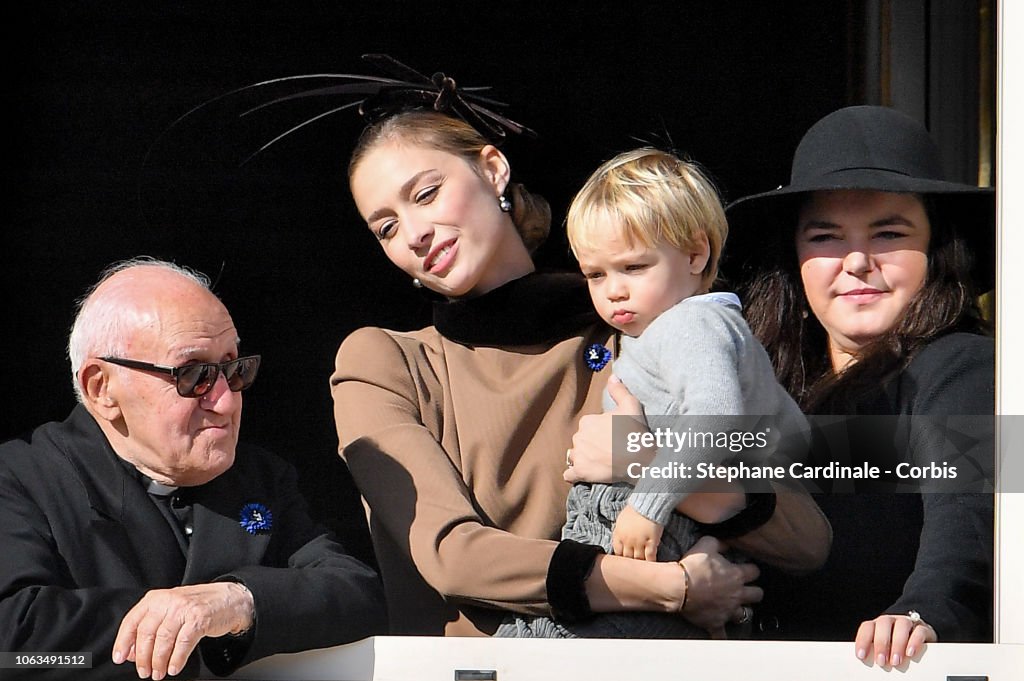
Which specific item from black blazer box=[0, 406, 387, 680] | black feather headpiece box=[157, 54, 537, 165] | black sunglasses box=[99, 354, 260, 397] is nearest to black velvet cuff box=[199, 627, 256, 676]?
black blazer box=[0, 406, 387, 680]

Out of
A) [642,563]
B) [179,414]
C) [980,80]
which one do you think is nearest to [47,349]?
[179,414]

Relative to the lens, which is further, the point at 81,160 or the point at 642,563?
the point at 81,160

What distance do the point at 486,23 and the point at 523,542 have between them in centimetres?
128

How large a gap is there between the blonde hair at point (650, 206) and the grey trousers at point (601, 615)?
57 cm

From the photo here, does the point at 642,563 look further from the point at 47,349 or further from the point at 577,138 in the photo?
the point at 47,349

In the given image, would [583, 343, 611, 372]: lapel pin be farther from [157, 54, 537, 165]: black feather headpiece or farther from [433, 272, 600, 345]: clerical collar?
[157, 54, 537, 165]: black feather headpiece

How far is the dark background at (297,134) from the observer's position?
330cm

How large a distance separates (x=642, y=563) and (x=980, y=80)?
144 centimetres

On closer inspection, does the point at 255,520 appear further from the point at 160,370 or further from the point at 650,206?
the point at 650,206

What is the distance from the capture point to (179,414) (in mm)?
3314

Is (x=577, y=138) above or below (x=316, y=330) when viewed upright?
above

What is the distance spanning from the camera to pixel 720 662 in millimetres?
3246

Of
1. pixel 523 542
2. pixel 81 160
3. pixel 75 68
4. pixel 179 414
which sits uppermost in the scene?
pixel 75 68

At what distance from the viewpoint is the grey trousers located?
3201mm
